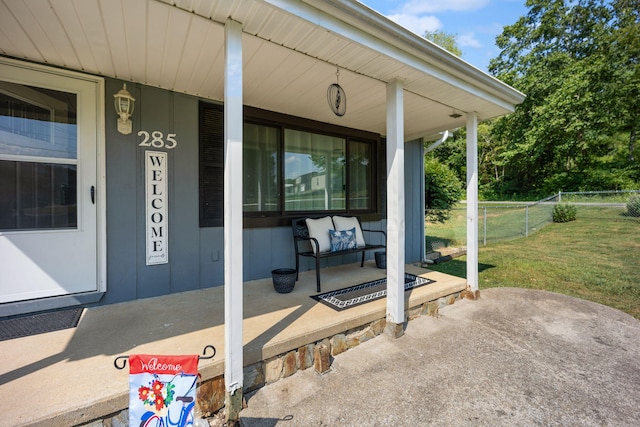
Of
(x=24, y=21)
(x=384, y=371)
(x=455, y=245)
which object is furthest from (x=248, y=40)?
(x=455, y=245)

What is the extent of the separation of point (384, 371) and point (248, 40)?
245cm

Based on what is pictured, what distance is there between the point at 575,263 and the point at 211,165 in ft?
20.0

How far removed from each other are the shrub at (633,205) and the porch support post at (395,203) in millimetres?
10347

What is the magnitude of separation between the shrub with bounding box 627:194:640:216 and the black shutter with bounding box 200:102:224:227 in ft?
37.8

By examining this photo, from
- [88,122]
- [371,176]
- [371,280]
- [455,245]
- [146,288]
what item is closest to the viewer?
[88,122]

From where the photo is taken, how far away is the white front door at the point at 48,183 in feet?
7.14

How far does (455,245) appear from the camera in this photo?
22.5ft

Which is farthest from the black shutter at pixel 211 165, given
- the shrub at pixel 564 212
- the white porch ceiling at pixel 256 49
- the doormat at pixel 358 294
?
the shrub at pixel 564 212

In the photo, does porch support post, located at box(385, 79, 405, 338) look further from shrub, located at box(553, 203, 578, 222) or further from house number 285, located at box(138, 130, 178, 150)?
shrub, located at box(553, 203, 578, 222)

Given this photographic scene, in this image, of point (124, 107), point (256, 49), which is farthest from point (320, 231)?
point (124, 107)

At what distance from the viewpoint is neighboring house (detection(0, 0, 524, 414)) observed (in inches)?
66.2

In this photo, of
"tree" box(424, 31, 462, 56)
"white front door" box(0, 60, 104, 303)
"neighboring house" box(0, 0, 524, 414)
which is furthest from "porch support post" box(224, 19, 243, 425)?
"tree" box(424, 31, 462, 56)

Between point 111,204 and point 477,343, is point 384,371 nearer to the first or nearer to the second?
point 477,343

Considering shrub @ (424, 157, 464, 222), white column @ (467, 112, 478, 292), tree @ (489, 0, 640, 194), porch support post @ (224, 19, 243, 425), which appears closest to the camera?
porch support post @ (224, 19, 243, 425)
